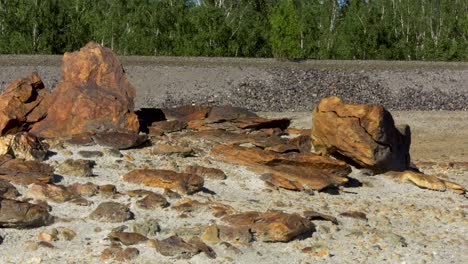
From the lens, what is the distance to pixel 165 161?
10750 mm

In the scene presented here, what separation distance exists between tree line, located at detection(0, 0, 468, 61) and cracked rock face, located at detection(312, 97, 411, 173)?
2353 cm

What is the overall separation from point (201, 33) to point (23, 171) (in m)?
26.3

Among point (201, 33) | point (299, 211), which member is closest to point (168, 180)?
point (299, 211)

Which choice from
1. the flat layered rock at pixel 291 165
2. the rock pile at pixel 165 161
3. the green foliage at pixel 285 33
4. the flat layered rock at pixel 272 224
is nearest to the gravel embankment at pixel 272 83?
the green foliage at pixel 285 33

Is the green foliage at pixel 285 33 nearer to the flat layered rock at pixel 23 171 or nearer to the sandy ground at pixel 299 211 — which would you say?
the sandy ground at pixel 299 211

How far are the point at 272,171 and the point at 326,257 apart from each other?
239 cm

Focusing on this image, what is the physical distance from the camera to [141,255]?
26.4ft

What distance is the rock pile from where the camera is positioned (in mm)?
8508

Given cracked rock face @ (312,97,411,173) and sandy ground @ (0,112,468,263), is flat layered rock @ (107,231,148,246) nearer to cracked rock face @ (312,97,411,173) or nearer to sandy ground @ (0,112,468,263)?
sandy ground @ (0,112,468,263)

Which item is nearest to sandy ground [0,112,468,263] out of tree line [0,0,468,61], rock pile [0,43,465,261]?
rock pile [0,43,465,261]

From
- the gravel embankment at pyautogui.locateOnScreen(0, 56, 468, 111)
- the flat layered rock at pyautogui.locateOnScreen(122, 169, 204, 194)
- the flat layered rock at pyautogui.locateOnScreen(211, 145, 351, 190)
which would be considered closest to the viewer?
the flat layered rock at pyautogui.locateOnScreen(122, 169, 204, 194)

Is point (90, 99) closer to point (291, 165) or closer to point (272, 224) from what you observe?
point (291, 165)

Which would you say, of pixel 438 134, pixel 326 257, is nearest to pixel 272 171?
pixel 326 257

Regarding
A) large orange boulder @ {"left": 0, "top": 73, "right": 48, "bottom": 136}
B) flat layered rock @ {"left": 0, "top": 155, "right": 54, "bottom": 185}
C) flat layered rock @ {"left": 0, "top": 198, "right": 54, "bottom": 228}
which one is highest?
large orange boulder @ {"left": 0, "top": 73, "right": 48, "bottom": 136}
